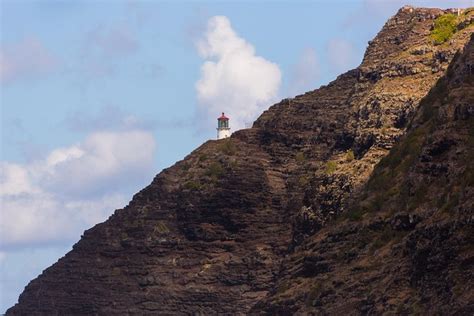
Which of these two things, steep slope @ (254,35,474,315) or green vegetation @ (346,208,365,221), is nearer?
steep slope @ (254,35,474,315)

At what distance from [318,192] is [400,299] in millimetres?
52790

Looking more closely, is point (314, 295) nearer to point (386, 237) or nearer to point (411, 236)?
point (386, 237)

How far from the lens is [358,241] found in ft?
448

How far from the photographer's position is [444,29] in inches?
6934

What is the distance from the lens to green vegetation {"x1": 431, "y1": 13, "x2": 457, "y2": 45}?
17462 centimetres

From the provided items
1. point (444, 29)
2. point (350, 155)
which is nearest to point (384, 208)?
point (350, 155)

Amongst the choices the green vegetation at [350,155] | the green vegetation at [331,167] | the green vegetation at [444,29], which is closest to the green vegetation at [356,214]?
the green vegetation at [331,167]

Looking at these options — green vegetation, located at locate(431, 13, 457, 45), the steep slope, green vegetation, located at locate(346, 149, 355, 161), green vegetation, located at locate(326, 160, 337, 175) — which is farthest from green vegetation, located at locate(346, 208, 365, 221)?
green vegetation, located at locate(431, 13, 457, 45)

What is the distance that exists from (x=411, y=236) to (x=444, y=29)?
207 feet

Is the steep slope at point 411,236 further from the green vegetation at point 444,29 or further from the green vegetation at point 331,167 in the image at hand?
the green vegetation at point 444,29

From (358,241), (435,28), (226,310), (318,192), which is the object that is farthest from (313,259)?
(226,310)

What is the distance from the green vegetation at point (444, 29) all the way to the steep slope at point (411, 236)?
2887 centimetres

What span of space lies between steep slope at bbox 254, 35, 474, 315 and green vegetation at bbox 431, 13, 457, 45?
2887cm

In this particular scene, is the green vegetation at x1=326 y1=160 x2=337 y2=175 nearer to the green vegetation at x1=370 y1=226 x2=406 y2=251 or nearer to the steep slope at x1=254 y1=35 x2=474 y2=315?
the steep slope at x1=254 y1=35 x2=474 y2=315
